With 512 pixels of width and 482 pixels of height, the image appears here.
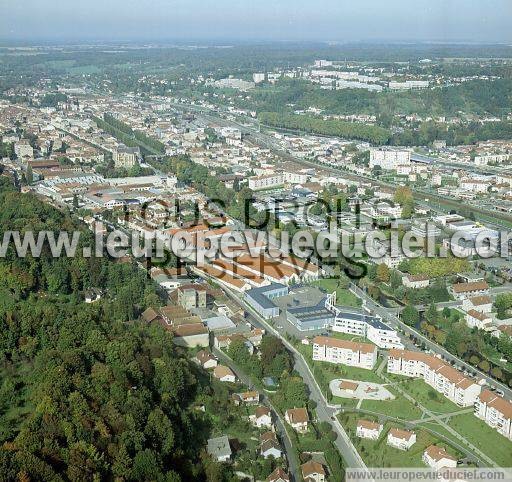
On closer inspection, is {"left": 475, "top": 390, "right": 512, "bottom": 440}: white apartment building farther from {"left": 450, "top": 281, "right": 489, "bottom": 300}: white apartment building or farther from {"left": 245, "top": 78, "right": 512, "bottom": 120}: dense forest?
{"left": 245, "top": 78, "right": 512, "bottom": 120}: dense forest

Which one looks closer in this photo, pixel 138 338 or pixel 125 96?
pixel 138 338

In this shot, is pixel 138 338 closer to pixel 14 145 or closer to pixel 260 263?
pixel 260 263

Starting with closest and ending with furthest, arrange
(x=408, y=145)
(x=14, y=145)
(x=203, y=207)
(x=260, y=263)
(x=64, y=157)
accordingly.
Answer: (x=260, y=263)
(x=203, y=207)
(x=64, y=157)
(x=14, y=145)
(x=408, y=145)

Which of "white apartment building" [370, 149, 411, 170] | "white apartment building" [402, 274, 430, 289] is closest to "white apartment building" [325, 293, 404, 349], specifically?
"white apartment building" [402, 274, 430, 289]

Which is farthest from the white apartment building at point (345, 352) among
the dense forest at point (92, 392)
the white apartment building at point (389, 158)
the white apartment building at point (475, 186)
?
the white apartment building at point (389, 158)

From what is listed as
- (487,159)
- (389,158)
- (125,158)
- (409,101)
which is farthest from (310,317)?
(409,101)

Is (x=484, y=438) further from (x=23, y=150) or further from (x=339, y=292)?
(x=23, y=150)

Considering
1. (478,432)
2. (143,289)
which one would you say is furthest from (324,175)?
(478,432)

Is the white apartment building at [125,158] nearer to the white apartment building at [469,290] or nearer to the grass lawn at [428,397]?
the white apartment building at [469,290]
